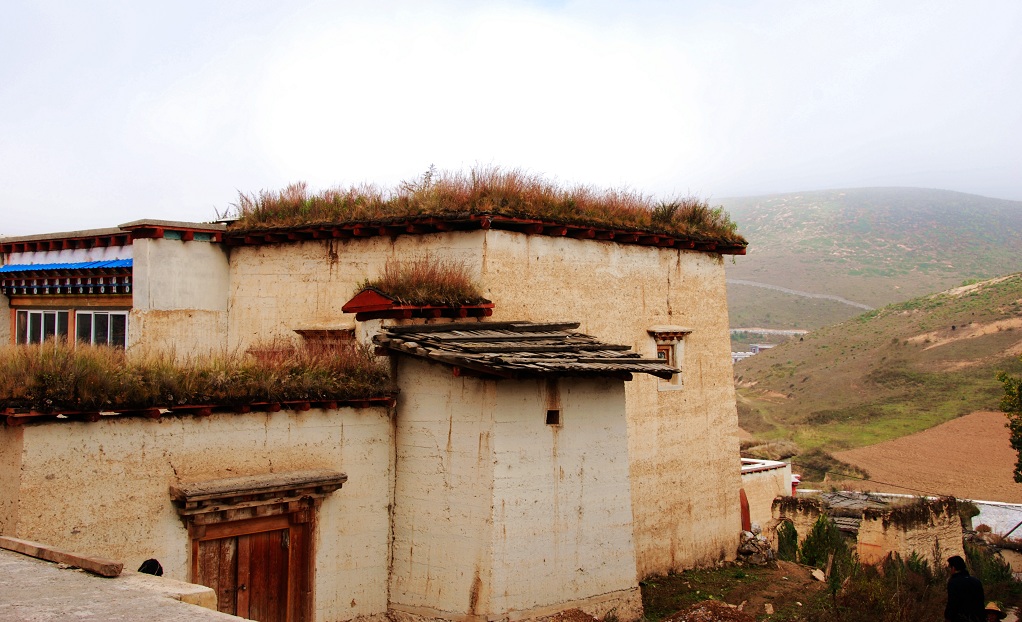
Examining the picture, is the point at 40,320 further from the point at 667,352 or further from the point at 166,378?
the point at 667,352

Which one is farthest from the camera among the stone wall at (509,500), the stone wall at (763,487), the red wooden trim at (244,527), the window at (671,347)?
the stone wall at (763,487)

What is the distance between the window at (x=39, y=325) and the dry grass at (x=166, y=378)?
7583 mm

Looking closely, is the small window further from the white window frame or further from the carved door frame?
the white window frame

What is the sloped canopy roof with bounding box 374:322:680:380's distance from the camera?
9531mm

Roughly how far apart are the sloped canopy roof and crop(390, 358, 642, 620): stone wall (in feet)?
1.33

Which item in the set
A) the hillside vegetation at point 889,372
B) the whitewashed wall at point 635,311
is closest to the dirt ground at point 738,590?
the whitewashed wall at point 635,311

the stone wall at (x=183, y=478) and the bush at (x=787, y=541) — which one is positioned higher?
the stone wall at (x=183, y=478)

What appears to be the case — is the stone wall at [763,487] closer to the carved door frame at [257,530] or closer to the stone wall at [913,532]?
the stone wall at [913,532]

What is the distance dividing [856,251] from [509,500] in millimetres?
123269

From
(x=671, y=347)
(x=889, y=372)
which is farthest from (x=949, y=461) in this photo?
(x=671, y=347)

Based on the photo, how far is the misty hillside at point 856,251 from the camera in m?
99.2

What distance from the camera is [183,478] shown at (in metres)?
9.06

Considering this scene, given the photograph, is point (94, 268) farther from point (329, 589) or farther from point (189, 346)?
point (329, 589)

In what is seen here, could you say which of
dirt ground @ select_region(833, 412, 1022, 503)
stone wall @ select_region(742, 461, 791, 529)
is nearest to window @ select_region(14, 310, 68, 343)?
stone wall @ select_region(742, 461, 791, 529)
